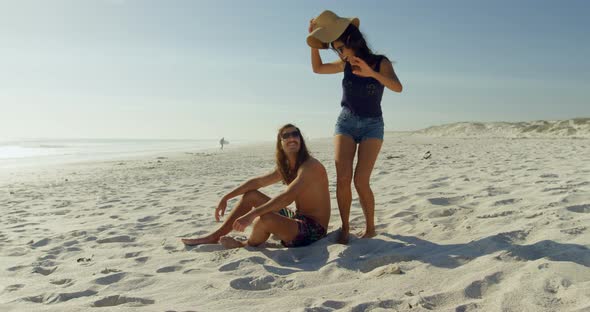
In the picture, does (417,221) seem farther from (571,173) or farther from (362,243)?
(571,173)

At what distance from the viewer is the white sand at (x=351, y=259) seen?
239 cm

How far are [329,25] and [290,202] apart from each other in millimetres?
1467

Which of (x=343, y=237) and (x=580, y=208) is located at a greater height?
(x=580, y=208)

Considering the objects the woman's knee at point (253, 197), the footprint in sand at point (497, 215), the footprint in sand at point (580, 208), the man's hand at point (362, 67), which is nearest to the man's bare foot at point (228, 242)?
the woman's knee at point (253, 197)

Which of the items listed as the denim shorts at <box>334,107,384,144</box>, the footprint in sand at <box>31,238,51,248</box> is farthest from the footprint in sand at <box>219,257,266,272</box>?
the footprint in sand at <box>31,238,51,248</box>

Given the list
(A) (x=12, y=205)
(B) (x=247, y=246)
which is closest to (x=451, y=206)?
(B) (x=247, y=246)

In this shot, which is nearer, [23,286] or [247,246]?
[23,286]

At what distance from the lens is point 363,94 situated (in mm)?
3643

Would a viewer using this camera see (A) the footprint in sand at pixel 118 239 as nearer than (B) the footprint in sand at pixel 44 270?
No

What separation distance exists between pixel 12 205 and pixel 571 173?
7.96 metres

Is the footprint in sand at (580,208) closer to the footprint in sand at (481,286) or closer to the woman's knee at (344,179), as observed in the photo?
the footprint in sand at (481,286)

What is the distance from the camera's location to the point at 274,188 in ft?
23.9

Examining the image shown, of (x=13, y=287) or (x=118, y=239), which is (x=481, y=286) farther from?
(x=118, y=239)

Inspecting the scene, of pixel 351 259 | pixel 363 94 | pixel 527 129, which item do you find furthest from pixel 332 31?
pixel 527 129
